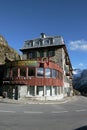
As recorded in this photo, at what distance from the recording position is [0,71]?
47.4 meters

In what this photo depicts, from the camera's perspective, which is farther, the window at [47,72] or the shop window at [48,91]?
the window at [47,72]

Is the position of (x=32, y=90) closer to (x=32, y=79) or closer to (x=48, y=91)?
(x=32, y=79)

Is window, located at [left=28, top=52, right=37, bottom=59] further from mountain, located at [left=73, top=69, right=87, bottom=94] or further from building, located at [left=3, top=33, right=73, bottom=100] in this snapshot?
mountain, located at [left=73, top=69, right=87, bottom=94]

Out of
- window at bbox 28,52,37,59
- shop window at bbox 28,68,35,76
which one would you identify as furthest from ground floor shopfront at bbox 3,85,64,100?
window at bbox 28,52,37,59

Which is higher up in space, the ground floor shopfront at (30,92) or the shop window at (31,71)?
the shop window at (31,71)

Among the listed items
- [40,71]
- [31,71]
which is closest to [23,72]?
[31,71]

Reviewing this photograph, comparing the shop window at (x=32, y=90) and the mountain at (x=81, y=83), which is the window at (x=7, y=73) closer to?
the shop window at (x=32, y=90)

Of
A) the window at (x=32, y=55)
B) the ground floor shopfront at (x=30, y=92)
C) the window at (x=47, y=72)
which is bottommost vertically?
the ground floor shopfront at (x=30, y=92)

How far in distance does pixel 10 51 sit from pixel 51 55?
87.5ft

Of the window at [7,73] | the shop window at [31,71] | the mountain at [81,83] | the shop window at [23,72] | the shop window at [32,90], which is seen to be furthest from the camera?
the mountain at [81,83]

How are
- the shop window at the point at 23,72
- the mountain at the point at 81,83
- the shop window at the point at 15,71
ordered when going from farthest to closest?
the mountain at the point at 81,83
the shop window at the point at 15,71
the shop window at the point at 23,72

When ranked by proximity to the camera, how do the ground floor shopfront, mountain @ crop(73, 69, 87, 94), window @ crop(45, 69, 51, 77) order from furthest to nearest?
mountain @ crop(73, 69, 87, 94) → window @ crop(45, 69, 51, 77) → the ground floor shopfront

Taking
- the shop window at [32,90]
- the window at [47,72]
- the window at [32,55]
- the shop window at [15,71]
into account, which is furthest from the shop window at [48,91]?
the window at [32,55]

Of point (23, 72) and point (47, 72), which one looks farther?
point (47, 72)
